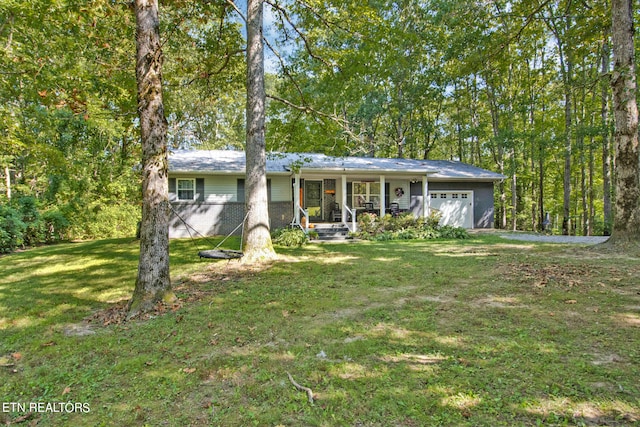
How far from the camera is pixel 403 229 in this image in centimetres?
1344

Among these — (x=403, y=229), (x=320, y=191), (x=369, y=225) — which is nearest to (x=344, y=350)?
(x=369, y=225)

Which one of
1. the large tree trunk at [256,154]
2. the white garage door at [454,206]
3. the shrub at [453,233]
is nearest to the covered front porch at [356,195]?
the white garage door at [454,206]

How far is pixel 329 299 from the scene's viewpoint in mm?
4828

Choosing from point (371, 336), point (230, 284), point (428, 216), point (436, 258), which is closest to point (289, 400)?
point (371, 336)

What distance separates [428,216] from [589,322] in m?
11.2

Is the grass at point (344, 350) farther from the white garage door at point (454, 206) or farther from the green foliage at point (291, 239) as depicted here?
the white garage door at point (454, 206)

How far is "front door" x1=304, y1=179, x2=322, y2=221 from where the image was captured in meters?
15.6

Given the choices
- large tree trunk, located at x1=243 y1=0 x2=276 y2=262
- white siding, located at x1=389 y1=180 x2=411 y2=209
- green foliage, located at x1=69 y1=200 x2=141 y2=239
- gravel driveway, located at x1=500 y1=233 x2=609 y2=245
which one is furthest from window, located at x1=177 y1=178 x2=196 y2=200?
gravel driveway, located at x1=500 y1=233 x2=609 y2=245

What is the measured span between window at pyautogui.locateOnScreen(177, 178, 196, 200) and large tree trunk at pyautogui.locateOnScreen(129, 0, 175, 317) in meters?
9.79

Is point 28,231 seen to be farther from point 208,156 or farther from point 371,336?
point 371,336

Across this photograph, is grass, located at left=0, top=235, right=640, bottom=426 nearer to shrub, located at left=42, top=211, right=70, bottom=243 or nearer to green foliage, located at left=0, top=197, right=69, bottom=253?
green foliage, located at left=0, top=197, right=69, bottom=253

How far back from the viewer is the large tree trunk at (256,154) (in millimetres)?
7676

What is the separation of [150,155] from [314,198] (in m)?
11.5

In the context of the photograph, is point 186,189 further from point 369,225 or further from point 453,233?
point 453,233
